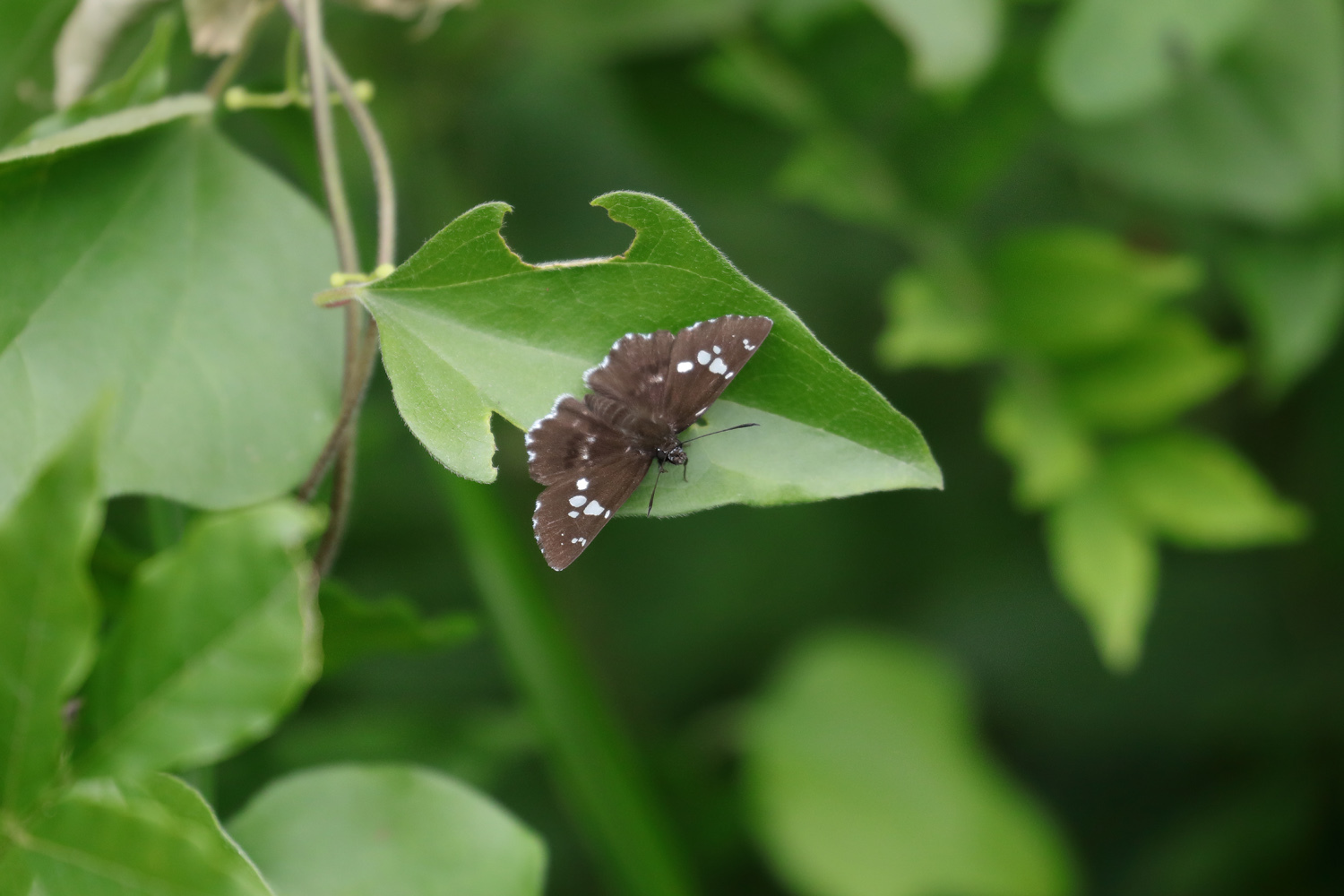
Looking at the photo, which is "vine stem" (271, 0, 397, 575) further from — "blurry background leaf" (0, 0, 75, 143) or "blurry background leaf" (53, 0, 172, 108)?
"blurry background leaf" (0, 0, 75, 143)

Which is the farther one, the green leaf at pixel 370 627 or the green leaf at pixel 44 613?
the green leaf at pixel 370 627

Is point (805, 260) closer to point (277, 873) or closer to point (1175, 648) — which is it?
point (1175, 648)

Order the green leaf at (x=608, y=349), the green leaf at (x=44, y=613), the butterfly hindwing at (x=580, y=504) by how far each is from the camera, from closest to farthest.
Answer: the green leaf at (x=44, y=613)
the green leaf at (x=608, y=349)
the butterfly hindwing at (x=580, y=504)

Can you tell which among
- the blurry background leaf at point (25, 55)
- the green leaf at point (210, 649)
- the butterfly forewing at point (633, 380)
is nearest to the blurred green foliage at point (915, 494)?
the blurry background leaf at point (25, 55)

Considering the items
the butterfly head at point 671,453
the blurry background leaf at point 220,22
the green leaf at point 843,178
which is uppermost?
the blurry background leaf at point 220,22

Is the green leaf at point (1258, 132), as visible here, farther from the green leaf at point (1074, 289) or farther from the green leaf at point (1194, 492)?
the green leaf at point (1194, 492)

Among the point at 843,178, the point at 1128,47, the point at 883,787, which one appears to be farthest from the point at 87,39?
the point at 883,787

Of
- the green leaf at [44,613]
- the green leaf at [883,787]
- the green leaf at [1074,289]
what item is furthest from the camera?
the green leaf at [883,787]
